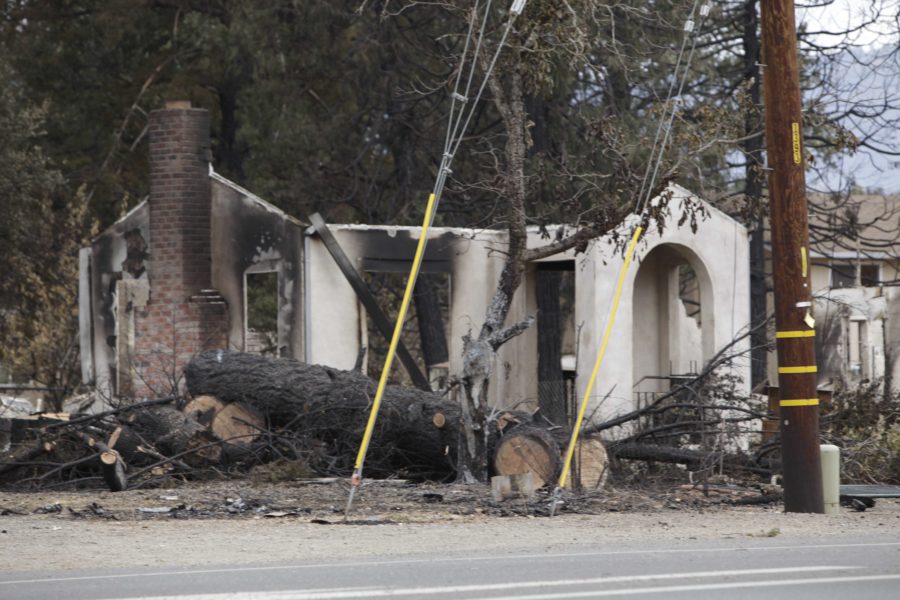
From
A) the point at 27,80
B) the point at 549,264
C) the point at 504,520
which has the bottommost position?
the point at 504,520

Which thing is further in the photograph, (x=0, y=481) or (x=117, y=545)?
(x=0, y=481)

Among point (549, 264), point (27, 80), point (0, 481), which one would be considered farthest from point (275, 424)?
point (27, 80)

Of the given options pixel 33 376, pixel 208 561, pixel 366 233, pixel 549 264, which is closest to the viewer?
pixel 208 561

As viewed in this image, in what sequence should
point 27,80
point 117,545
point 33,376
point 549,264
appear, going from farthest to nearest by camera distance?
point 27,80
point 33,376
point 549,264
point 117,545

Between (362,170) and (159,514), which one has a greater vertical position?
(362,170)

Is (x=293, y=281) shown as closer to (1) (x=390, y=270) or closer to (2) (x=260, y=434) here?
(1) (x=390, y=270)

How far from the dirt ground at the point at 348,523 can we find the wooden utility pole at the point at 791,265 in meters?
0.52

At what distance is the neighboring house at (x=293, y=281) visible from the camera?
60.8ft

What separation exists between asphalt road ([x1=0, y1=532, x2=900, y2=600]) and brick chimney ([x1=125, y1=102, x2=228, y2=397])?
1022cm

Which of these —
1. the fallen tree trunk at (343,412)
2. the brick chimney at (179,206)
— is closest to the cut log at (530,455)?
the fallen tree trunk at (343,412)

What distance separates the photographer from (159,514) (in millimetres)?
12164

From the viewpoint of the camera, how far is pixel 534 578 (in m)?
8.16

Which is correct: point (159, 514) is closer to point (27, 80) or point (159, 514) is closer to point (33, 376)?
point (33, 376)

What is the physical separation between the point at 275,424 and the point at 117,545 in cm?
473
